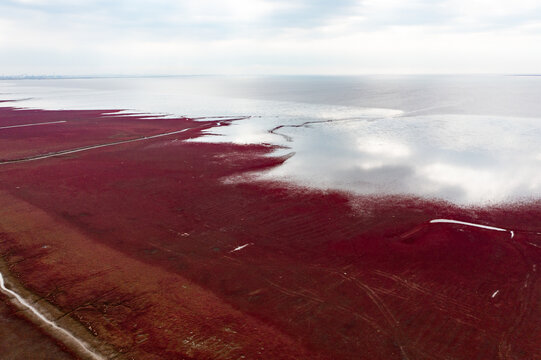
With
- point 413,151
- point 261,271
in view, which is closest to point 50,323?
point 261,271

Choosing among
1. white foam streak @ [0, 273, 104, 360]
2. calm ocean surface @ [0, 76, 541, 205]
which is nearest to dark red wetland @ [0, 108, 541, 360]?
white foam streak @ [0, 273, 104, 360]

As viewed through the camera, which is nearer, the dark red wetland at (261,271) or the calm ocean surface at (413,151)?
the dark red wetland at (261,271)

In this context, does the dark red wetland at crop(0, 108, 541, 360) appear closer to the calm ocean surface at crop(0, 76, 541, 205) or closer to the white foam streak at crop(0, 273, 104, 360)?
the white foam streak at crop(0, 273, 104, 360)

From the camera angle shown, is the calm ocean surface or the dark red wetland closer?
the dark red wetland

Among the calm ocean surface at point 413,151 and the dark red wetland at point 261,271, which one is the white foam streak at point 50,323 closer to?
the dark red wetland at point 261,271

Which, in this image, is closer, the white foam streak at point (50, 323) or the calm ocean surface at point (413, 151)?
the white foam streak at point (50, 323)

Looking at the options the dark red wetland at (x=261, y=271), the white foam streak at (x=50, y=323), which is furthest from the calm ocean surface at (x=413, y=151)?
the white foam streak at (x=50, y=323)

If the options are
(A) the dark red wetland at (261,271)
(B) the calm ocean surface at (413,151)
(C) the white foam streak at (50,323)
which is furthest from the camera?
(B) the calm ocean surface at (413,151)

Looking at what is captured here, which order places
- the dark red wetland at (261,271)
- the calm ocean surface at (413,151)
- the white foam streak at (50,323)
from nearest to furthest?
the white foam streak at (50,323) → the dark red wetland at (261,271) → the calm ocean surface at (413,151)

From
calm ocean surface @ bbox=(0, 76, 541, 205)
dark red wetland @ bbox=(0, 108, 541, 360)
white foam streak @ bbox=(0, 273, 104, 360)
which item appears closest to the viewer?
white foam streak @ bbox=(0, 273, 104, 360)
